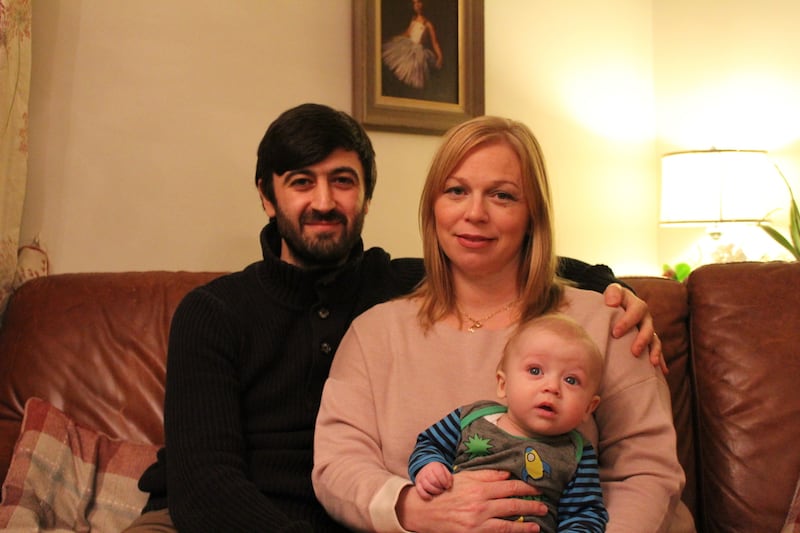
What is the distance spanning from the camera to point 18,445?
1.80 metres

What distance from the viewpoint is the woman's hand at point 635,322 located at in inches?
60.9

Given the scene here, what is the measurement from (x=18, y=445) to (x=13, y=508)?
0.51 ft

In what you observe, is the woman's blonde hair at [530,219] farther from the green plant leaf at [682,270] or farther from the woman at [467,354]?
the green plant leaf at [682,270]

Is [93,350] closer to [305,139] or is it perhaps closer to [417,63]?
[305,139]

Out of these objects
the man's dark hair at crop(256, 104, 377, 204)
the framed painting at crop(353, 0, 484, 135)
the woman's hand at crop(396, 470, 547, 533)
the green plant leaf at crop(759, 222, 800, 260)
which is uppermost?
the framed painting at crop(353, 0, 484, 135)

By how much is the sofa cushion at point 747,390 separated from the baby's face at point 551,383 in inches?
29.7

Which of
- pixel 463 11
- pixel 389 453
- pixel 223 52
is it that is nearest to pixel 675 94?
pixel 463 11

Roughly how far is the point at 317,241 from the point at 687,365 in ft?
3.28

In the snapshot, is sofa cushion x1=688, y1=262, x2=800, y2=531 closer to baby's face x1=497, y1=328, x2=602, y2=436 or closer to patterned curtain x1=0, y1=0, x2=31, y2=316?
baby's face x1=497, y1=328, x2=602, y2=436

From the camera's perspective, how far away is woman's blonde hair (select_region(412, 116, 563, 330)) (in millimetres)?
1594

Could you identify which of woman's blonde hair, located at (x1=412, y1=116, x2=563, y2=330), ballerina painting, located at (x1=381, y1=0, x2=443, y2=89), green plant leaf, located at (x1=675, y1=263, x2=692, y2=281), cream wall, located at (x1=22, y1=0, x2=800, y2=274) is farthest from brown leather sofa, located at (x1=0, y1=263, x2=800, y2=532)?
green plant leaf, located at (x1=675, y1=263, x2=692, y2=281)

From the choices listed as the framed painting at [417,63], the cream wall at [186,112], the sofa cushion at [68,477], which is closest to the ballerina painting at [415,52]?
the framed painting at [417,63]

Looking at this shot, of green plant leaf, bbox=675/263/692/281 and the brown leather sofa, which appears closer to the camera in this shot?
the brown leather sofa

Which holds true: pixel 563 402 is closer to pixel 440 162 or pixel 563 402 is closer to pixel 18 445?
pixel 440 162
